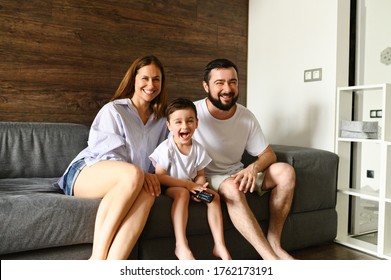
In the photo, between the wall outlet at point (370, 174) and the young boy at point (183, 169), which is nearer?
the young boy at point (183, 169)

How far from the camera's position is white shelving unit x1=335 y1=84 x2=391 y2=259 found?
2.13m

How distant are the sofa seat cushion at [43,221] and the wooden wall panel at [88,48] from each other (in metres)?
1.07

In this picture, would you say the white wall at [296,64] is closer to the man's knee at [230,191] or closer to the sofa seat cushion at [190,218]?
the sofa seat cushion at [190,218]

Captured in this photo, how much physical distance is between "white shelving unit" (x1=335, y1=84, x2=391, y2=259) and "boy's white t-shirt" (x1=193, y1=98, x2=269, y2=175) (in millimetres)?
639

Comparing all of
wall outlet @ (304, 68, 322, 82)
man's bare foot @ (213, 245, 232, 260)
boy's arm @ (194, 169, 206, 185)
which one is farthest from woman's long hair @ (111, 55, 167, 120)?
wall outlet @ (304, 68, 322, 82)

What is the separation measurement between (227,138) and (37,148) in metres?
1.09

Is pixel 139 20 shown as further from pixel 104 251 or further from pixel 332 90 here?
pixel 104 251

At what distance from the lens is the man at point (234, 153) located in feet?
6.09

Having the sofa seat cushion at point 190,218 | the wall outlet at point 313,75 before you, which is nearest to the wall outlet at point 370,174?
the wall outlet at point 313,75

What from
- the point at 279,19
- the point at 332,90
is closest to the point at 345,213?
the point at 332,90

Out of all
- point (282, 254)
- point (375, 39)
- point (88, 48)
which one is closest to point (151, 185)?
point (282, 254)

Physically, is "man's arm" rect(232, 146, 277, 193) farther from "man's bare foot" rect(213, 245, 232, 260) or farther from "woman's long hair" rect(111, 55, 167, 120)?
"woman's long hair" rect(111, 55, 167, 120)
